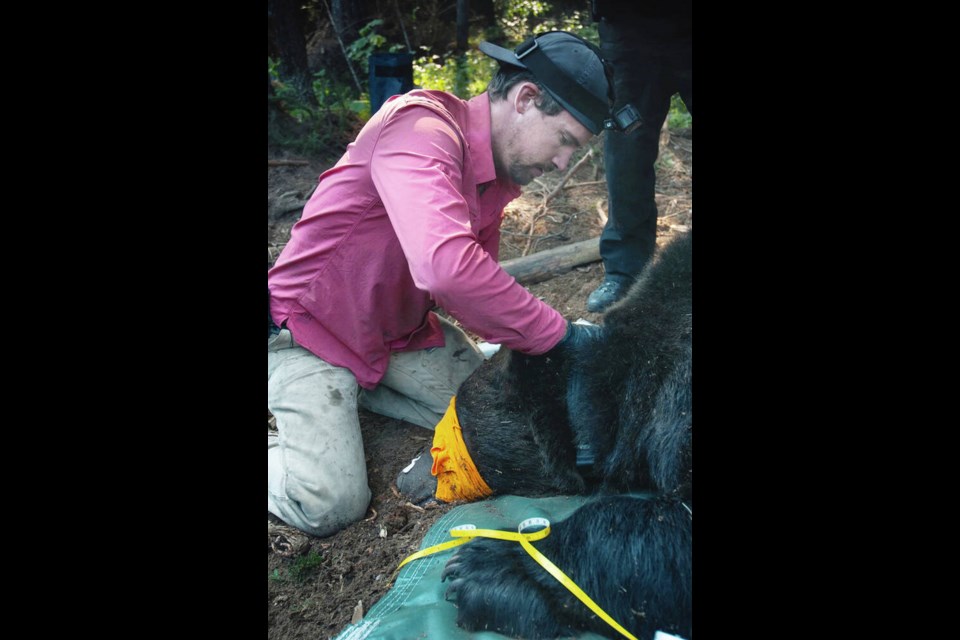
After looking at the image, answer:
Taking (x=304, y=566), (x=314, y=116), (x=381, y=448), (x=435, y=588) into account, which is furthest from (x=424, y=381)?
(x=314, y=116)

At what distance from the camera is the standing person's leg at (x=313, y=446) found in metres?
2.54

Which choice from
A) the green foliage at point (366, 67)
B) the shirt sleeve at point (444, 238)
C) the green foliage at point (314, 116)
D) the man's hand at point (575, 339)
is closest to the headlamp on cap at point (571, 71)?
the shirt sleeve at point (444, 238)

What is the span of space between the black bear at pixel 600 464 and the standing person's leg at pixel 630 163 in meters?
1.15

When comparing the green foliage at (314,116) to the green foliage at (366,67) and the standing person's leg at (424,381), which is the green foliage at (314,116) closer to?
the green foliage at (366,67)

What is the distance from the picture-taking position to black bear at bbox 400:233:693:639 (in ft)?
6.04

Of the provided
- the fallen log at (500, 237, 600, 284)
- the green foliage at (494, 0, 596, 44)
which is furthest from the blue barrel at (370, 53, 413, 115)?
the green foliage at (494, 0, 596, 44)

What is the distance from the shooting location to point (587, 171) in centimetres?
568

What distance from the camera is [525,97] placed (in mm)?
2371

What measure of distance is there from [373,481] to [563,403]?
38.6 inches

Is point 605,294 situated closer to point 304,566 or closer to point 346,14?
point 304,566

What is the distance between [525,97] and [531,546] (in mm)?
1466

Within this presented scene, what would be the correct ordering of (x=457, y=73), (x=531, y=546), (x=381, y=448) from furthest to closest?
(x=457, y=73), (x=381, y=448), (x=531, y=546)
